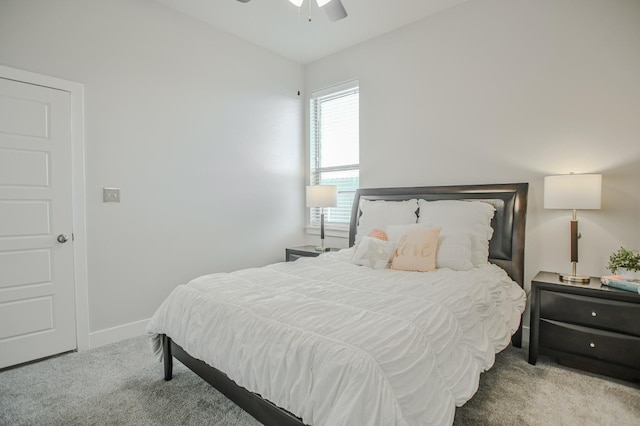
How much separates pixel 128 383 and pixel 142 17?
306cm

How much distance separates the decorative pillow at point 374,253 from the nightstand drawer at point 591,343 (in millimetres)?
1175

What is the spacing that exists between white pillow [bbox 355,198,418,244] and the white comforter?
2.79ft

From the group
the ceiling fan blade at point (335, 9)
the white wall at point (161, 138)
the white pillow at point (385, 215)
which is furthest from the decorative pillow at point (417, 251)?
the white wall at point (161, 138)

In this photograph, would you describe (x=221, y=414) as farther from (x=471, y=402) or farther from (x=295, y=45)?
(x=295, y=45)

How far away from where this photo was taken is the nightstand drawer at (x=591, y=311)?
6.84 ft

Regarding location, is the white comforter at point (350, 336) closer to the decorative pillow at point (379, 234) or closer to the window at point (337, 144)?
the decorative pillow at point (379, 234)

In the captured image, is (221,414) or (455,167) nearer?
(221,414)

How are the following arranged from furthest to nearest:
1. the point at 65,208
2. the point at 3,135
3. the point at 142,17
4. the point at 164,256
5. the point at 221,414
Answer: the point at 164,256
the point at 142,17
the point at 65,208
the point at 3,135
the point at 221,414

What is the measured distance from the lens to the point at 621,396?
2.00 m

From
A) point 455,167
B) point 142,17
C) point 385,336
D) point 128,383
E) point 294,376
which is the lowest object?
point 128,383

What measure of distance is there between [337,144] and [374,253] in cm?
202

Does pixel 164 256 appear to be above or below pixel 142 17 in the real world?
below

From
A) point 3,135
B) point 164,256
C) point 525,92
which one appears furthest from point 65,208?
point 525,92

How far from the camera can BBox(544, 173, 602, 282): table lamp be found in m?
2.30
